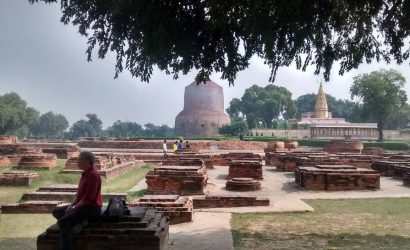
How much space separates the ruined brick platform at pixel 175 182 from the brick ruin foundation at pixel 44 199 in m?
0.66

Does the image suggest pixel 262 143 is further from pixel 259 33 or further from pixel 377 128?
pixel 259 33

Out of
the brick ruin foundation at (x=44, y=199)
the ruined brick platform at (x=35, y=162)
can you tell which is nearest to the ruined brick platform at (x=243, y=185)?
the brick ruin foundation at (x=44, y=199)

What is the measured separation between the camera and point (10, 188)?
11.0m

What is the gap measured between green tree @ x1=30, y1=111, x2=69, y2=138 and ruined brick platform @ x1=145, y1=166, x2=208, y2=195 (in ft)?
243

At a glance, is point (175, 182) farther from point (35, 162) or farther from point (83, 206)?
point (35, 162)

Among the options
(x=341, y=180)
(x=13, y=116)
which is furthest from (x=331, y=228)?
(x=13, y=116)

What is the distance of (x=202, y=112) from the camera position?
52656mm

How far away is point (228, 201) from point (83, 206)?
4.33 meters

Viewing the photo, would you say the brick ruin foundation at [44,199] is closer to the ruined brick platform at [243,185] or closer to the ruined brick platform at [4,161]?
the ruined brick platform at [243,185]

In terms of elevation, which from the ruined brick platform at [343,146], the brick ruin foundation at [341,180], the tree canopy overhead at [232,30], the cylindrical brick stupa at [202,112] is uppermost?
the cylindrical brick stupa at [202,112]

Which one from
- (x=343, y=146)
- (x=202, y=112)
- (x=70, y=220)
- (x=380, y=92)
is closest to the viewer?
(x=70, y=220)

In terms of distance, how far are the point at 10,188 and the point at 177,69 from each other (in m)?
8.21

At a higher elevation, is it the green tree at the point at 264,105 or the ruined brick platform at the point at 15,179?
the green tree at the point at 264,105

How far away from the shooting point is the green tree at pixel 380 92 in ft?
135
